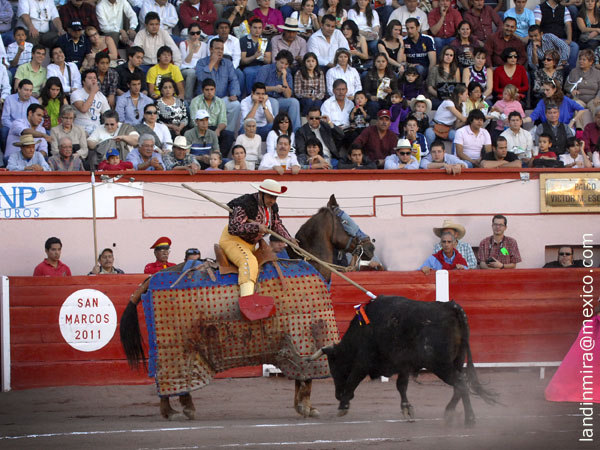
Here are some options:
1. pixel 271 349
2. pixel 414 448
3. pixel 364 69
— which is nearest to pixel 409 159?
pixel 364 69

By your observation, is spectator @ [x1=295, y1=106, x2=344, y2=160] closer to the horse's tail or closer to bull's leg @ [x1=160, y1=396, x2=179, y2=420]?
the horse's tail

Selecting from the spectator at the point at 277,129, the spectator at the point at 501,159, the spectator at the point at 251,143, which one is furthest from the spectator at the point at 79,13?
the spectator at the point at 501,159

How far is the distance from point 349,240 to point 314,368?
3.52 ft

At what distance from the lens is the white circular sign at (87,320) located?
397 inches

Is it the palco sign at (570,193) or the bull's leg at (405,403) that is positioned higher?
the palco sign at (570,193)

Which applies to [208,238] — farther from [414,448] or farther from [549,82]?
[414,448]

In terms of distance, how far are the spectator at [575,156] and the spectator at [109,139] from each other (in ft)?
16.7

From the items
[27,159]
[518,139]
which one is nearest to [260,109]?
[27,159]

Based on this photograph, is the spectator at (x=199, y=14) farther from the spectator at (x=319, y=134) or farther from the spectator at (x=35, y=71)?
the spectator at (x=319, y=134)

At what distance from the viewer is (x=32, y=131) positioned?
1133 centimetres

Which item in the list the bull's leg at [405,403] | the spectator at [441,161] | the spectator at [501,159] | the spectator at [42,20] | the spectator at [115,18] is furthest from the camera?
the spectator at [115,18]

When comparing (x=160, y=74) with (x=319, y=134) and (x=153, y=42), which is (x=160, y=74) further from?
(x=319, y=134)

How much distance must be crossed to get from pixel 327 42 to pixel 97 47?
2.94 metres

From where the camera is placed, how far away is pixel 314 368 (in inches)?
306
